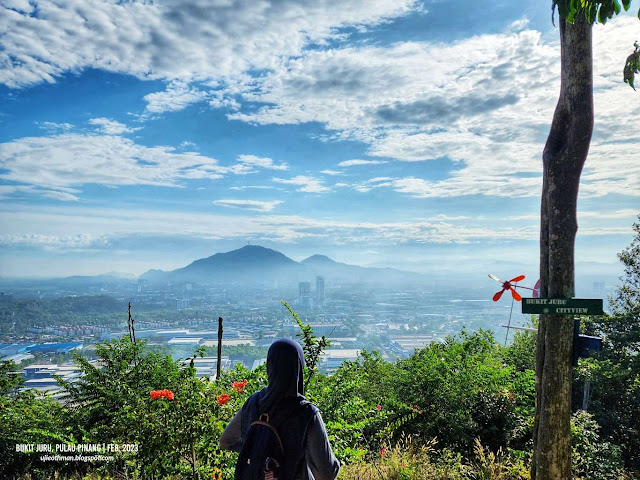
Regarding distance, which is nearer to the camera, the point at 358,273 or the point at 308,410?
the point at 308,410

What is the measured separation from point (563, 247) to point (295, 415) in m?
2.82

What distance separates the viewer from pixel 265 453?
2193 millimetres

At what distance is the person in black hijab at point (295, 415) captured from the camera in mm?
2217

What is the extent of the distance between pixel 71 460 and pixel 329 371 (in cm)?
329

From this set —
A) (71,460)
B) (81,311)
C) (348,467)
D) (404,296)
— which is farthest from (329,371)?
(404,296)

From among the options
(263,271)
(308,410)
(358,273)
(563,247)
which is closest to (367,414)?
(563,247)

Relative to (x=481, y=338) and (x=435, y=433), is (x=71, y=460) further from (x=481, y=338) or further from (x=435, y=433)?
(x=481, y=338)

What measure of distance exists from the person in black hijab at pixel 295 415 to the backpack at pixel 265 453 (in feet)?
0.07

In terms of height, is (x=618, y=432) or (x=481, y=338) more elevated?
(x=481, y=338)

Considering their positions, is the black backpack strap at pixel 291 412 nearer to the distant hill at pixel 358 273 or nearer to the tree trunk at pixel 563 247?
the tree trunk at pixel 563 247

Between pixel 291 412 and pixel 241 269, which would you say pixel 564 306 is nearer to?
pixel 291 412

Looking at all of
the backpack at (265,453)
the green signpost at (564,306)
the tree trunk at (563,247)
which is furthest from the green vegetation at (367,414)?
the green signpost at (564,306)

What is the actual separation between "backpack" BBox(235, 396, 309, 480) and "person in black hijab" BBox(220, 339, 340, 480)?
0.02m

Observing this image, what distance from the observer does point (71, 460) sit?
5.16 meters
